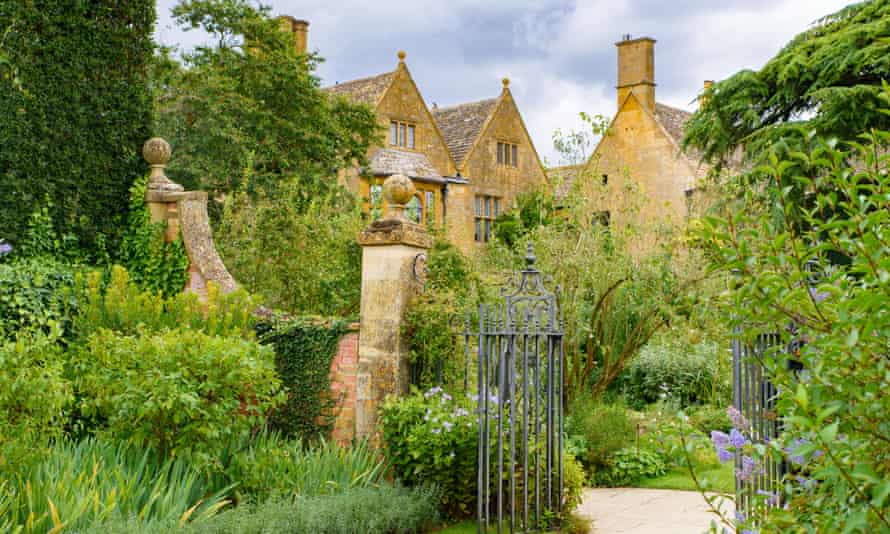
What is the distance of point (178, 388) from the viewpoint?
629cm

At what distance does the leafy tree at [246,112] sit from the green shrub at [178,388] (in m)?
13.6

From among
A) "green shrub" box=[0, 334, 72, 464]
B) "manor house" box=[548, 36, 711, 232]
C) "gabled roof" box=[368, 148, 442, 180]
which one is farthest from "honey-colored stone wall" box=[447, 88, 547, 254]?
"green shrub" box=[0, 334, 72, 464]

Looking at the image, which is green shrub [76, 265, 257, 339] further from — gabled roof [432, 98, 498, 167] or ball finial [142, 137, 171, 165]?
gabled roof [432, 98, 498, 167]

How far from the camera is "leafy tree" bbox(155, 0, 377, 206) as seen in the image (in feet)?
68.2

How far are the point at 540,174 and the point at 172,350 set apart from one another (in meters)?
27.9

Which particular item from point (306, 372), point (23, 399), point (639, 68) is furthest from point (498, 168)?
point (23, 399)

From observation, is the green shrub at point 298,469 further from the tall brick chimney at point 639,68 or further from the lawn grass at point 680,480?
the tall brick chimney at point 639,68

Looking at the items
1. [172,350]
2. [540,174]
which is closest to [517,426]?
[172,350]

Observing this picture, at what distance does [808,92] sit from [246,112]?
14.0 meters

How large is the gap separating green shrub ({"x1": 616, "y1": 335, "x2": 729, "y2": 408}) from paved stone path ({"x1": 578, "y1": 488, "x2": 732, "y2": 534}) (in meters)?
5.14

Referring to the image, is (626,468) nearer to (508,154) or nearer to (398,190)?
(398,190)

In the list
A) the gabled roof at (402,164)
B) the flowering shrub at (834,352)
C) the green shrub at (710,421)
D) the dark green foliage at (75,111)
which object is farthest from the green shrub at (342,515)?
the gabled roof at (402,164)

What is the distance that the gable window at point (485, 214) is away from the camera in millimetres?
31672

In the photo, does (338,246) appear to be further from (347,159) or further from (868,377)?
(347,159)
